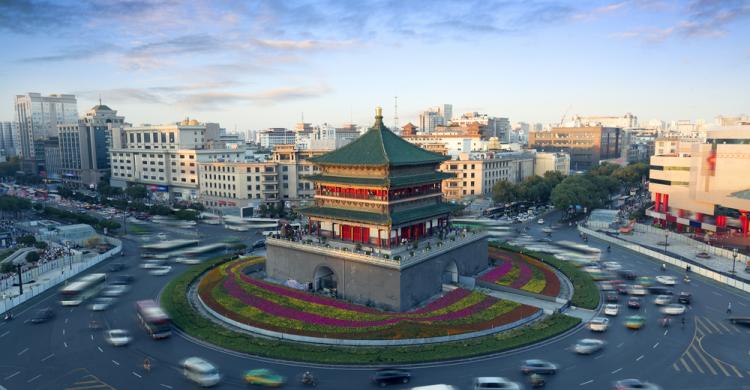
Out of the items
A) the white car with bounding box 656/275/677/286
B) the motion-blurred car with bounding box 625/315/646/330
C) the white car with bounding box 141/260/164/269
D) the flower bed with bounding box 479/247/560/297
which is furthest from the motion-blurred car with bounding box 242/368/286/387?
the white car with bounding box 656/275/677/286

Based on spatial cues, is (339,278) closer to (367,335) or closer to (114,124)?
(367,335)

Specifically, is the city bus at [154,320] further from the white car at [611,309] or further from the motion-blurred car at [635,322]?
the motion-blurred car at [635,322]

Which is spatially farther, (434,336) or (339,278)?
(339,278)

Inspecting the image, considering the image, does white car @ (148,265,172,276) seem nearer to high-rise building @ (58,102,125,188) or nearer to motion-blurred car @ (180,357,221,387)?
motion-blurred car @ (180,357,221,387)

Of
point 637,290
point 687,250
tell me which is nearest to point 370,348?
point 637,290

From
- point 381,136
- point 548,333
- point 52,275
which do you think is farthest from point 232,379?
point 52,275

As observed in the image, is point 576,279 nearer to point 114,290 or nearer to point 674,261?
point 674,261
